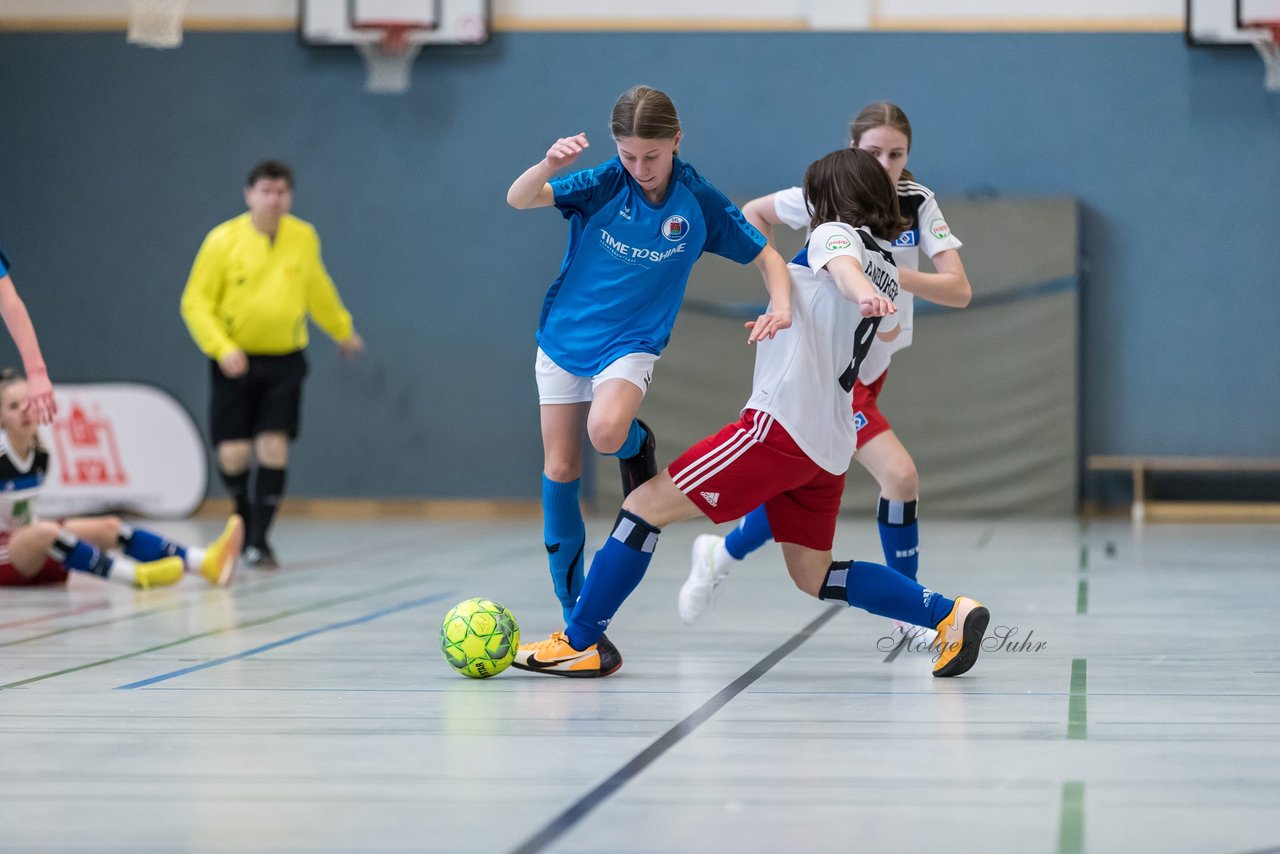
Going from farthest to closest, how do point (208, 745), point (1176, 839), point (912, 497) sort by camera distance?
point (912, 497), point (208, 745), point (1176, 839)

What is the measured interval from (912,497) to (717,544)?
70 centimetres

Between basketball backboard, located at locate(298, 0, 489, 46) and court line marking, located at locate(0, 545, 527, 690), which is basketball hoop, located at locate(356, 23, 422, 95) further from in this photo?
court line marking, located at locate(0, 545, 527, 690)

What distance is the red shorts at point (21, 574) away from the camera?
6.14 metres

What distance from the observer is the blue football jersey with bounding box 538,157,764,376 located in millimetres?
4020

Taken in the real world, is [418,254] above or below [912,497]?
above

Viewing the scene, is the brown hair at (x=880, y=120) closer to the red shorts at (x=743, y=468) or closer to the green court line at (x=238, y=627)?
the red shorts at (x=743, y=468)

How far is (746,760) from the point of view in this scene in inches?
111

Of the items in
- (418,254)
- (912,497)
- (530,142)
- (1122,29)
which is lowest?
(912,497)

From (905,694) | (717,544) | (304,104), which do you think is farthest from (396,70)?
(905,694)

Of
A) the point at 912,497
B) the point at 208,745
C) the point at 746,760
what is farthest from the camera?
the point at 912,497

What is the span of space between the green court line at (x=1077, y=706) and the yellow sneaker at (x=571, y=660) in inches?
43.7

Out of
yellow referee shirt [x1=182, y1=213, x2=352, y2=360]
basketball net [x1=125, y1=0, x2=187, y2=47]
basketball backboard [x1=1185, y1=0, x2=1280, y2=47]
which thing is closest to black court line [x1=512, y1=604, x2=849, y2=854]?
yellow referee shirt [x1=182, y1=213, x2=352, y2=360]

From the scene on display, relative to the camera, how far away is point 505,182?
38.6 feet

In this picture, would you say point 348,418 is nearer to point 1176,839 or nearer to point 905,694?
point 905,694
